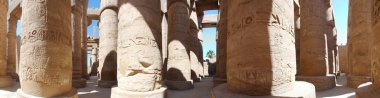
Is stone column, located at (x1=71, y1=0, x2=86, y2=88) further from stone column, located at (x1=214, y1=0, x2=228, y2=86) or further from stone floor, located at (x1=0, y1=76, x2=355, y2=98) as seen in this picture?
stone column, located at (x1=214, y1=0, x2=228, y2=86)

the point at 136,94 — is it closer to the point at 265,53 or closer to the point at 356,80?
the point at 265,53

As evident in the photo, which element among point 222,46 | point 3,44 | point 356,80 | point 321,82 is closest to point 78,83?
point 3,44

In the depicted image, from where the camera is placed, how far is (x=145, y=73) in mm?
4578

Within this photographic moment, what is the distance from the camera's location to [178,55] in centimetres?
829

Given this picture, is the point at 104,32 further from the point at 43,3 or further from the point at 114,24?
the point at 43,3

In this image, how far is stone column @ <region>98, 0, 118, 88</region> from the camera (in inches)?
340

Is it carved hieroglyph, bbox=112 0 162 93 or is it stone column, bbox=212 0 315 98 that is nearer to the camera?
stone column, bbox=212 0 315 98

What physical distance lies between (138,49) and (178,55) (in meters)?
3.81

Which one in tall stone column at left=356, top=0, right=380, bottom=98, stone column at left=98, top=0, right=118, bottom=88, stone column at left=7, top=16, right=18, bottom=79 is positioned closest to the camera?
tall stone column at left=356, top=0, right=380, bottom=98

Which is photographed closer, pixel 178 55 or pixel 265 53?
pixel 265 53

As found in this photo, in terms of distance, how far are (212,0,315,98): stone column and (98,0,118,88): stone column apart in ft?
22.8

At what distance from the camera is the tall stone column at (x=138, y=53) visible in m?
4.51

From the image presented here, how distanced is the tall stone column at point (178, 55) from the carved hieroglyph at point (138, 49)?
10.7 ft

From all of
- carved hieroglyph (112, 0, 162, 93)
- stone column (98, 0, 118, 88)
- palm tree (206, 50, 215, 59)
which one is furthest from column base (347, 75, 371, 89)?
palm tree (206, 50, 215, 59)
